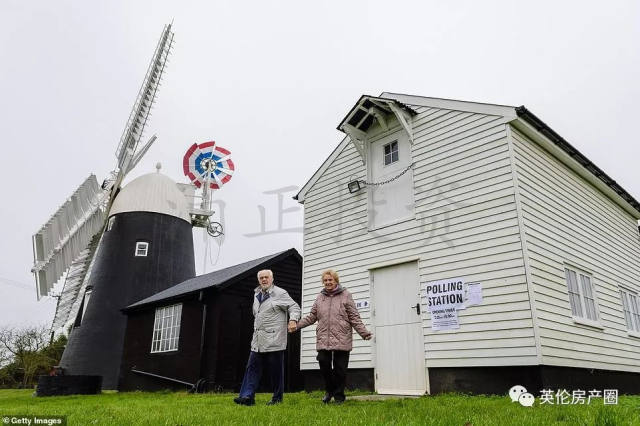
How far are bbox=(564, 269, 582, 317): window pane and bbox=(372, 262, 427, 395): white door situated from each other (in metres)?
3.03

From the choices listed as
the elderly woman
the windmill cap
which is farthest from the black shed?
the elderly woman

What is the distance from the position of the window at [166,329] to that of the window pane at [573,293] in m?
12.0

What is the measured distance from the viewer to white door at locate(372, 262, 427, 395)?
358 inches

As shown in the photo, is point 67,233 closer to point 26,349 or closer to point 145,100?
point 145,100

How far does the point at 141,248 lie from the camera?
2339cm

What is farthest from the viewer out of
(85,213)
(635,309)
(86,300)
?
(85,213)

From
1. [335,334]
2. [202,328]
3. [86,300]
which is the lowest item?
[335,334]

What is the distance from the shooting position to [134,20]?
17.3 metres

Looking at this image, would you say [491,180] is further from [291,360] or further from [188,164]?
[188,164]

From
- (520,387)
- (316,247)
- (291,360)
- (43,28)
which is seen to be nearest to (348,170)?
(316,247)

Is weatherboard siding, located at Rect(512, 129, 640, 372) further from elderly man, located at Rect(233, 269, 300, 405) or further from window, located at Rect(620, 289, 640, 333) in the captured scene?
elderly man, located at Rect(233, 269, 300, 405)

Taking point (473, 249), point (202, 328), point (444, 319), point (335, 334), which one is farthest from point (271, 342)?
point (202, 328)

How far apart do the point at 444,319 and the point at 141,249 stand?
18626 mm

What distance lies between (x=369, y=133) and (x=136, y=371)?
41.3 feet
